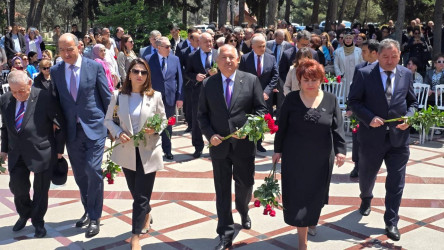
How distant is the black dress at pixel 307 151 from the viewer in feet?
14.6

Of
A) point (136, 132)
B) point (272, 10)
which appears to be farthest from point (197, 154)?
point (272, 10)

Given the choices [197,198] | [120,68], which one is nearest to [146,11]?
[120,68]

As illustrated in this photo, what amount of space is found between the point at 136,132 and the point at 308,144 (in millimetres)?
1546

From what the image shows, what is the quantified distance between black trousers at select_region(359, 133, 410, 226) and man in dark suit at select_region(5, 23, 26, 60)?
14.0 m

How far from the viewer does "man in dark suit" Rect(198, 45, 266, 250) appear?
191 inches

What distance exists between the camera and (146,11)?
22016 mm

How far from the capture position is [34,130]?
5.17m

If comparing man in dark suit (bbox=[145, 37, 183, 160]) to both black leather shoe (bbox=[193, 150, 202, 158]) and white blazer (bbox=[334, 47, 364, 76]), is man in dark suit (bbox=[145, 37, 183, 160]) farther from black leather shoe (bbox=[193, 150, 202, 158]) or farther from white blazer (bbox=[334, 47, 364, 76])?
white blazer (bbox=[334, 47, 364, 76])

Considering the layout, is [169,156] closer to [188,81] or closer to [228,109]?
[188,81]

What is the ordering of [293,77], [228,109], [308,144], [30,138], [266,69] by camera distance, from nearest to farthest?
[308,144] → [228,109] → [30,138] → [293,77] → [266,69]

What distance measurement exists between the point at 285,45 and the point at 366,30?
12695 mm

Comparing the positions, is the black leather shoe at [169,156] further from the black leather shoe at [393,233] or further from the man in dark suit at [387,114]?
the black leather shoe at [393,233]

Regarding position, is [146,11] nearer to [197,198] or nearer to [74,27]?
[74,27]

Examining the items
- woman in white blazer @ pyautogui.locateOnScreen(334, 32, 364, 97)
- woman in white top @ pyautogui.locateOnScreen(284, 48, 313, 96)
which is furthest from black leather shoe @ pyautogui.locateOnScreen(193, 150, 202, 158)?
woman in white blazer @ pyautogui.locateOnScreen(334, 32, 364, 97)
